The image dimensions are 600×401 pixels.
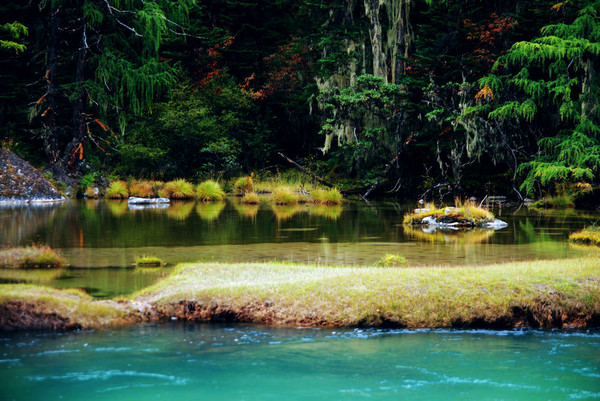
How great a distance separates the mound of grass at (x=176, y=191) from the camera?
32.5 metres

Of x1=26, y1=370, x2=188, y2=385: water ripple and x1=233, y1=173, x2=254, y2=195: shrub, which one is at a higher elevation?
x1=233, y1=173, x2=254, y2=195: shrub

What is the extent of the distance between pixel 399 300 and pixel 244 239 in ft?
26.9

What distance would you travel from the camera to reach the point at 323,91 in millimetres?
31750

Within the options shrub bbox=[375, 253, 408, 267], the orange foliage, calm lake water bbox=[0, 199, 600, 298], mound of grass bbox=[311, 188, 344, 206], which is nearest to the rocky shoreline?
calm lake water bbox=[0, 199, 600, 298]

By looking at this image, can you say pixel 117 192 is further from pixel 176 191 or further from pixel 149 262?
pixel 149 262

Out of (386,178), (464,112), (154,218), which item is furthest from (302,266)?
(386,178)

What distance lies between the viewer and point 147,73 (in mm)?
34531

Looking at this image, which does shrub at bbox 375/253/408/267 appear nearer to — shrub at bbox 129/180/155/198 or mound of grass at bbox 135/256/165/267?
mound of grass at bbox 135/256/165/267

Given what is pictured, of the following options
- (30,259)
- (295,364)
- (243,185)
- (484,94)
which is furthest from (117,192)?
(295,364)

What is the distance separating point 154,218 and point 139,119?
58.3 feet

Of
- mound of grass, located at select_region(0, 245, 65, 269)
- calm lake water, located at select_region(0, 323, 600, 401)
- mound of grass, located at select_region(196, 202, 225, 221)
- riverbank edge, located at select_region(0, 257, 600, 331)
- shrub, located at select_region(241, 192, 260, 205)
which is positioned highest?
shrub, located at select_region(241, 192, 260, 205)

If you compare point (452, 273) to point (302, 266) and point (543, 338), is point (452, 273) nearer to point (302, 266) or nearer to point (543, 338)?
point (543, 338)

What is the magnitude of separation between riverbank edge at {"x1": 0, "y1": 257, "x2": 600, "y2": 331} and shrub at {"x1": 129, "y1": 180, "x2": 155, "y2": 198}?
79.3 feet

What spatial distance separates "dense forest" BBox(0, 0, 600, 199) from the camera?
2712cm
